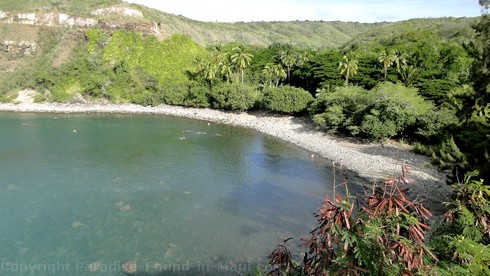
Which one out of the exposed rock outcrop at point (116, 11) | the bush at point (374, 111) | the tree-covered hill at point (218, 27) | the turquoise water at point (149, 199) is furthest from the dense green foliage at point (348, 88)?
the turquoise water at point (149, 199)

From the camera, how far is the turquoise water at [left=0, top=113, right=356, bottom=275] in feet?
63.6

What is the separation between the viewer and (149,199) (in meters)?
26.5

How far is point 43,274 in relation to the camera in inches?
697

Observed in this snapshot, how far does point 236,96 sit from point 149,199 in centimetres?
3094

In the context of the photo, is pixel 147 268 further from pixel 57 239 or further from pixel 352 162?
pixel 352 162

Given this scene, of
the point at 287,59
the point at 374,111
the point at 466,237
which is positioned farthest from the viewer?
the point at 287,59

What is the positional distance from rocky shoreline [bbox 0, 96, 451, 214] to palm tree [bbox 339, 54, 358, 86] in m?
9.16

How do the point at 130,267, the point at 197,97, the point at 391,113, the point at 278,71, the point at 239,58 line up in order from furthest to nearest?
1. the point at 197,97
2. the point at 239,58
3. the point at 278,71
4. the point at 391,113
5. the point at 130,267

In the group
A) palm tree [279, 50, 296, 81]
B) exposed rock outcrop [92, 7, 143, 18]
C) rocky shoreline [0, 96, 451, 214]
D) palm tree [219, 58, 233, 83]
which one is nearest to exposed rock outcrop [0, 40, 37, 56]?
exposed rock outcrop [92, 7, 143, 18]

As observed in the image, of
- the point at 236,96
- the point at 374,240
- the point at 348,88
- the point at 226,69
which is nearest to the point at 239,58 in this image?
the point at 226,69

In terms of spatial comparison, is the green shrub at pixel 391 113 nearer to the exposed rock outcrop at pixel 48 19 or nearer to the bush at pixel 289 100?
the bush at pixel 289 100

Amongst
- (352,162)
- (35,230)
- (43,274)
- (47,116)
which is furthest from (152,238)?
Result: (47,116)

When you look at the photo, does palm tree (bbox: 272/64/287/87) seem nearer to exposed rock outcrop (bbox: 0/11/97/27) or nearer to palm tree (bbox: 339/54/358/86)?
palm tree (bbox: 339/54/358/86)

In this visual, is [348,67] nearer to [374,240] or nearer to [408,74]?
[408,74]
